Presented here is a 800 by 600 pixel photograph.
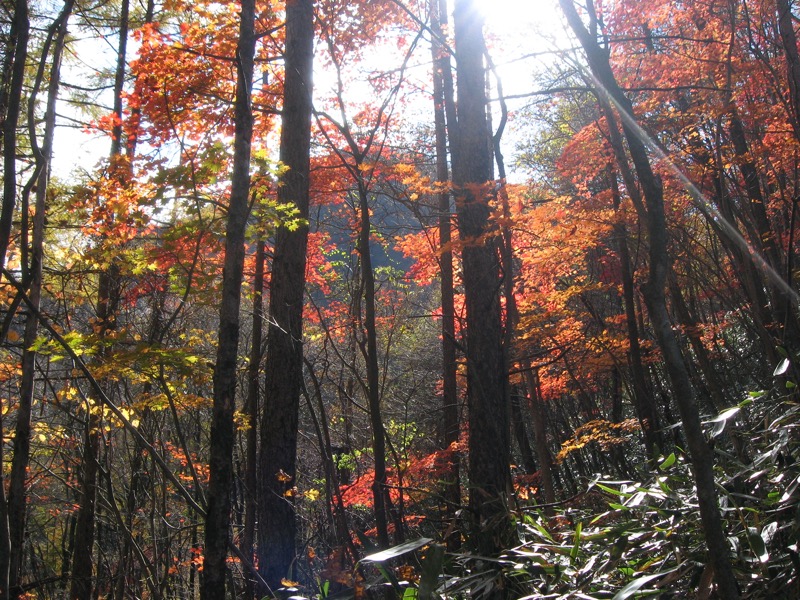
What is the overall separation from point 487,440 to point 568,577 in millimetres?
2346

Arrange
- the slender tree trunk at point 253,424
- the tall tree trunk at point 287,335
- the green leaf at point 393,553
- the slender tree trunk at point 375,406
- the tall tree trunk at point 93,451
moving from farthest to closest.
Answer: the slender tree trunk at point 253,424 < the tall tree trunk at point 93,451 < the tall tree trunk at point 287,335 < the slender tree trunk at point 375,406 < the green leaf at point 393,553

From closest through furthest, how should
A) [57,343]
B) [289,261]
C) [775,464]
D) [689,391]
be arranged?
1. [689,391]
2. [775,464]
3. [57,343]
4. [289,261]

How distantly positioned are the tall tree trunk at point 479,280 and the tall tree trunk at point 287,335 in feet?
5.23

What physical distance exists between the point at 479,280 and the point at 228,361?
7.99 ft

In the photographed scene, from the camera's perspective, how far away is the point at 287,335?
5867mm

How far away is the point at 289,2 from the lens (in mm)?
6738

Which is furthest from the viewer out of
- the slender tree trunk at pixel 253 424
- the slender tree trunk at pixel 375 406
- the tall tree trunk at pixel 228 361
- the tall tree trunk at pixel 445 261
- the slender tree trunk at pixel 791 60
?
the tall tree trunk at pixel 445 261

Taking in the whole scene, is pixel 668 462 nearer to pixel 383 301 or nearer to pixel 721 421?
pixel 721 421

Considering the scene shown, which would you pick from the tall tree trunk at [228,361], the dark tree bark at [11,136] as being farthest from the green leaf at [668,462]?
the dark tree bark at [11,136]

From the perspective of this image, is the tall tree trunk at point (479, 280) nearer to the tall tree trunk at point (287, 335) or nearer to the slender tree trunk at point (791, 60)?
the tall tree trunk at point (287, 335)

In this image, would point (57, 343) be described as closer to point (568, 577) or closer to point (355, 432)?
point (568, 577)

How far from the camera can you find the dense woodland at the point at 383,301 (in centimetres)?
281

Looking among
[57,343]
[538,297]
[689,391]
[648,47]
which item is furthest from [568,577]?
[648,47]

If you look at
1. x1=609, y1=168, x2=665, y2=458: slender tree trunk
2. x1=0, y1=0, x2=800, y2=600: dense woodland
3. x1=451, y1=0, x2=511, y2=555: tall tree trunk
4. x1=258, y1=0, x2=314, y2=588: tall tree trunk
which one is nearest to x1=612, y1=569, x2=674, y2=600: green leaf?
x1=0, y1=0, x2=800, y2=600: dense woodland
